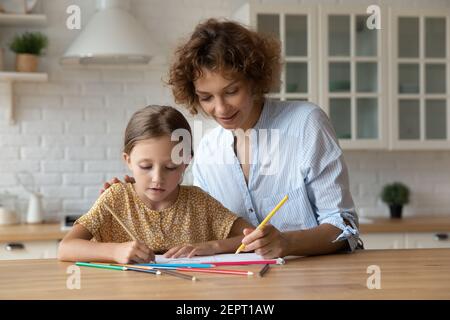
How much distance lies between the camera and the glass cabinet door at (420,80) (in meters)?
4.30

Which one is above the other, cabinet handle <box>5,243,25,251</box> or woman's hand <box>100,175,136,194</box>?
woman's hand <box>100,175,136,194</box>

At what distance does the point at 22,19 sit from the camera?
13.3 ft

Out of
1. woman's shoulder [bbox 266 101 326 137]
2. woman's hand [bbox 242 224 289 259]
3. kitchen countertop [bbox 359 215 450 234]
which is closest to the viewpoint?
woman's hand [bbox 242 224 289 259]

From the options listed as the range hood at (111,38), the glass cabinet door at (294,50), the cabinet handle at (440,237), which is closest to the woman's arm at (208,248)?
the range hood at (111,38)

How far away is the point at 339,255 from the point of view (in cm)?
187

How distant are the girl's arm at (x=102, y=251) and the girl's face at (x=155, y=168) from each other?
0.74ft

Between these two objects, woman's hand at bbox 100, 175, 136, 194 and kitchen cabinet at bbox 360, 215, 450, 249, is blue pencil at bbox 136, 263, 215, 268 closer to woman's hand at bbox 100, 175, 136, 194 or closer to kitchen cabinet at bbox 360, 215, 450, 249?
woman's hand at bbox 100, 175, 136, 194

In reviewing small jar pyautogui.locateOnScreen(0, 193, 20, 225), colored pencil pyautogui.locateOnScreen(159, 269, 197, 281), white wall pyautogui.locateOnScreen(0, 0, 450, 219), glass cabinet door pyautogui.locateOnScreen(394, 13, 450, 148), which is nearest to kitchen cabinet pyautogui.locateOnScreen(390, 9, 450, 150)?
glass cabinet door pyautogui.locateOnScreen(394, 13, 450, 148)

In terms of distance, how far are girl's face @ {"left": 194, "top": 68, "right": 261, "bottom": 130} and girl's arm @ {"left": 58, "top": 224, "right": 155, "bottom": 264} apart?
0.55 metres

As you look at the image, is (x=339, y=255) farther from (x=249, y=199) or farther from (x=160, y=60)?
(x=160, y=60)

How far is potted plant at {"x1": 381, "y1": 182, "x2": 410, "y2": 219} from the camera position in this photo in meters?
4.44

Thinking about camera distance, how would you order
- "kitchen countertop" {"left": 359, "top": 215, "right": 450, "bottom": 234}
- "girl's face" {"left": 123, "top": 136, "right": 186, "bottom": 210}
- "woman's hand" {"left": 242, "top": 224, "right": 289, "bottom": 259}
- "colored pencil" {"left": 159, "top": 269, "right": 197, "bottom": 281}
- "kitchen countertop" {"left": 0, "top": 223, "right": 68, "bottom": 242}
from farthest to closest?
"kitchen countertop" {"left": 359, "top": 215, "right": 450, "bottom": 234}
"kitchen countertop" {"left": 0, "top": 223, "right": 68, "bottom": 242}
"girl's face" {"left": 123, "top": 136, "right": 186, "bottom": 210}
"woman's hand" {"left": 242, "top": 224, "right": 289, "bottom": 259}
"colored pencil" {"left": 159, "top": 269, "right": 197, "bottom": 281}

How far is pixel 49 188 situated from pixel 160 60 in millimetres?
1067

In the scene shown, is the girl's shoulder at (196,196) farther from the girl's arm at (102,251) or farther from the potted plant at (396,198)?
the potted plant at (396,198)
